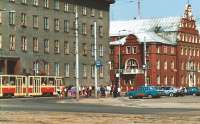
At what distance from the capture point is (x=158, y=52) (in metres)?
135

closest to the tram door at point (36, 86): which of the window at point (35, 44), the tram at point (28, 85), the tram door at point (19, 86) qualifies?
the tram at point (28, 85)

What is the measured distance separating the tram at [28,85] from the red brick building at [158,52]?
42.2 m

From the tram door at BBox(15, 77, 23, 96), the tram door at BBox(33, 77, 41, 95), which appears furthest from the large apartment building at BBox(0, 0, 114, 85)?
the tram door at BBox(15, 77, 23, 96)

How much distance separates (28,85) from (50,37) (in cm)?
2241

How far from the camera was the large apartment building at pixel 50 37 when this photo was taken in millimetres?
90625

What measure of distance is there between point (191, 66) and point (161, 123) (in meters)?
121

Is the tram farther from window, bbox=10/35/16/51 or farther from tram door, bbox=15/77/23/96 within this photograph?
window, bbox=10/35/16/51

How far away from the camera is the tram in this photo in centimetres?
7388

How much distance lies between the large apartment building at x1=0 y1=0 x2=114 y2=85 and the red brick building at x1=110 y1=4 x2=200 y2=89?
17.3 meters

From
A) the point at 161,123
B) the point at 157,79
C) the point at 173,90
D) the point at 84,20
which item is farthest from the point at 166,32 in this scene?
the point at 161,123

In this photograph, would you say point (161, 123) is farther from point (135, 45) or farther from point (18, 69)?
point (135, 45)

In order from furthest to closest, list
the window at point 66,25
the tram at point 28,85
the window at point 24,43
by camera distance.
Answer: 1. the window at point 66,25
2. the window at point 24,43
3. the tram at point 28,85

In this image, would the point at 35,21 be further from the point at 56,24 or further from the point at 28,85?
the point at 28,85

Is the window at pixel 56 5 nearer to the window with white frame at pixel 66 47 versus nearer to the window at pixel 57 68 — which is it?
the window with white frame at pixel 66 47
